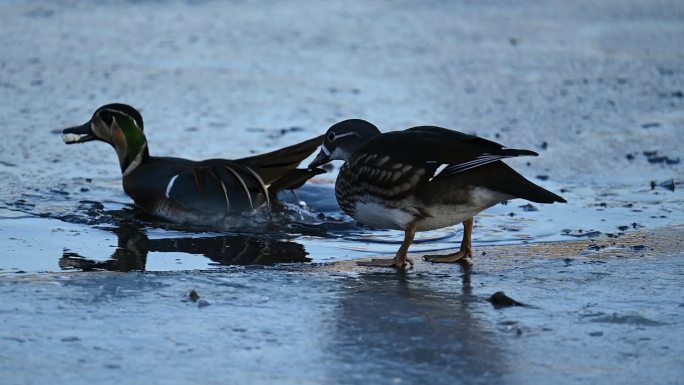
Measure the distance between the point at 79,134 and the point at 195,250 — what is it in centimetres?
200

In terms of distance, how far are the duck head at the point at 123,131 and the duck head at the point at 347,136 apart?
1.64 meters

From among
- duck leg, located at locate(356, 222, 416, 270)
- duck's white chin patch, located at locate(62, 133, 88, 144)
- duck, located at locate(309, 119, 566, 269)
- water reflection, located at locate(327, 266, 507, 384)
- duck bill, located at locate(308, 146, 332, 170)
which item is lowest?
water reflection, located at locate(327, 266, 507, 384)

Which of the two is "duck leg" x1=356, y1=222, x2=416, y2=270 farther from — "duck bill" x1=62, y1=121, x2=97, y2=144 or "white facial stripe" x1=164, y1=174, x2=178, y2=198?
"duck bill" x1=62, y1=121, x2=97, y2=144

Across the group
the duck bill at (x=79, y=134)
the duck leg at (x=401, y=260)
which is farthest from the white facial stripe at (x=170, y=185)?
the duck leg at (x=401, y=260)

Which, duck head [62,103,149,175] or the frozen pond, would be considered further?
duck head [62,103,149,175]

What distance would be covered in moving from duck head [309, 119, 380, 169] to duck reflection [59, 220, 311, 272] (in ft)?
1.85

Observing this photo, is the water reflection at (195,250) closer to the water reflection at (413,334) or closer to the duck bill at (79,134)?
the water reflection at (413,334)

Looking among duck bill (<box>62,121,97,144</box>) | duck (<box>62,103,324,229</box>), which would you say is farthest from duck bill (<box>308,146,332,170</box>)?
duck bill (<box>62,121,97,144</box>)

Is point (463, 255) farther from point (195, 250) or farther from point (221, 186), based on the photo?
point (221, 186)

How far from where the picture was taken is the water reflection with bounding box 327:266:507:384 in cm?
407

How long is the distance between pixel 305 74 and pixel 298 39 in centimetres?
145

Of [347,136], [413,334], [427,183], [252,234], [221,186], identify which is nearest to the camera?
[413,334]

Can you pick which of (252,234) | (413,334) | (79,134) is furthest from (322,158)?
(413,334)

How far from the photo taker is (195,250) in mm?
6273
